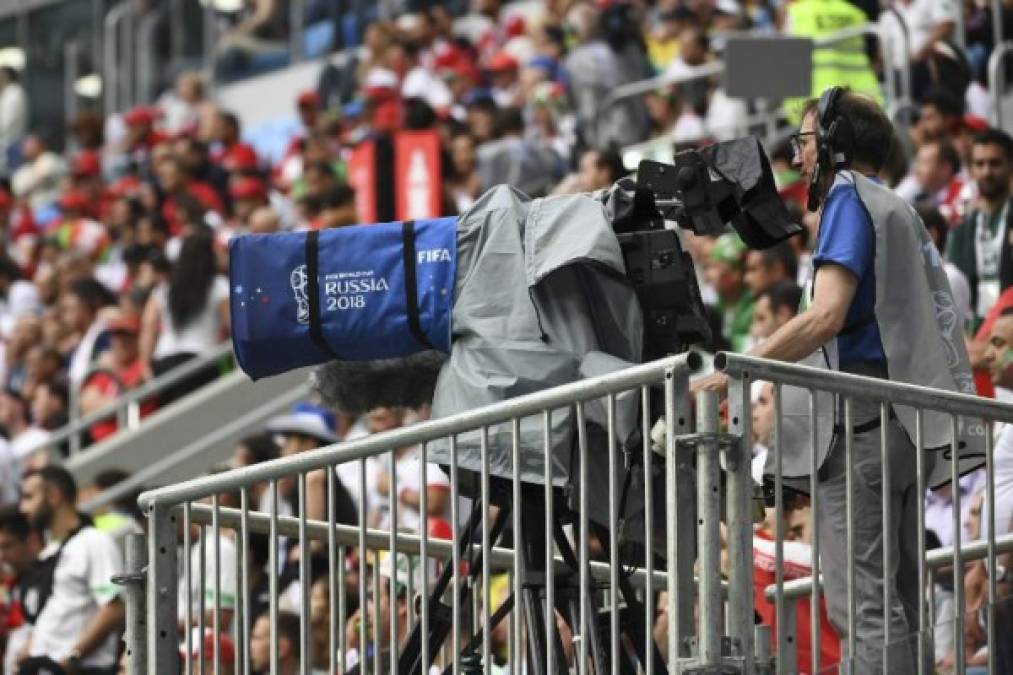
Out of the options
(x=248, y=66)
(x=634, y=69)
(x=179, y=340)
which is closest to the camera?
(x=179, y=340)

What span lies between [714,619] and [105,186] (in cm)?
1836

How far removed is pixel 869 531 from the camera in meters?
6.23

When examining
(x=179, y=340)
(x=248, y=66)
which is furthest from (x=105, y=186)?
(x=179, y=340)

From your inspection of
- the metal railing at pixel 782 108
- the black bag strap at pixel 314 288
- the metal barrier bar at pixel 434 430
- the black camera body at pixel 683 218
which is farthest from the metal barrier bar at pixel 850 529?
the metal railing at pixel 782 108

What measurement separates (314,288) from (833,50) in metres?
8.62

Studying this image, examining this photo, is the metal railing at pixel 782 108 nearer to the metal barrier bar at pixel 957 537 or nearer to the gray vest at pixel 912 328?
the gray vest at pixel 912 328

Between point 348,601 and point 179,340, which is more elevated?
point 179,340

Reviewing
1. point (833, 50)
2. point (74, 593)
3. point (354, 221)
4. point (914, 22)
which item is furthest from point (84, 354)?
point (74, 593)

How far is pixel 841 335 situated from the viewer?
6.50 meters

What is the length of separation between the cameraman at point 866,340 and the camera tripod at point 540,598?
0.47 m

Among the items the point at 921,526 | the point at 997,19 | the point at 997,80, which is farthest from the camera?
the point at 997,19

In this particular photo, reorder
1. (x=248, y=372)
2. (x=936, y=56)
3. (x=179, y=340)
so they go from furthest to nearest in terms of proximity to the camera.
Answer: (x=179, y=340)
(x=936, y=56)
(x=248, y=372)

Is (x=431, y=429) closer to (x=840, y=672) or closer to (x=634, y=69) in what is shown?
(x=840, y=672)

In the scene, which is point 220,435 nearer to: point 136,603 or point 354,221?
point 354,221
